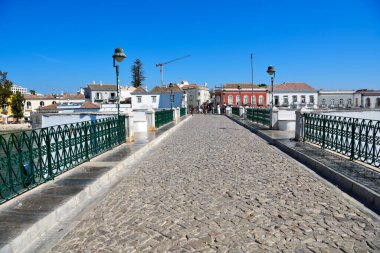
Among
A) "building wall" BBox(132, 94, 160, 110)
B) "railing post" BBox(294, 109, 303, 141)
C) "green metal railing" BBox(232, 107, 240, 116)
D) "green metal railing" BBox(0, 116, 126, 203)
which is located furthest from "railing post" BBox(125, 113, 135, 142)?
"building wall" BBox(132, 94, 160, 110)

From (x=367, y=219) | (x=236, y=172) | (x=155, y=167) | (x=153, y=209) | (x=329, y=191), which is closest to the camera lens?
(x=367, y=219)

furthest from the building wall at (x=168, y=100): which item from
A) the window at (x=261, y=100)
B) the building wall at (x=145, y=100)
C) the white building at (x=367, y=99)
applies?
the white building at (x=367, y=99)

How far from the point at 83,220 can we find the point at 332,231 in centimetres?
349

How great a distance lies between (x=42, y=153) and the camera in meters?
5.77

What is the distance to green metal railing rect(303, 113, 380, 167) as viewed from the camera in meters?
6.66

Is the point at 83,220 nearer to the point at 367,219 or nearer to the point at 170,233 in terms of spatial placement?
the point at 170,233

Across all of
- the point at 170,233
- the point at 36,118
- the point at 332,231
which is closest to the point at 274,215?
the point at 332,231

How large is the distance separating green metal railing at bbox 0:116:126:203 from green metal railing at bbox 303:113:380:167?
7045 millimetres

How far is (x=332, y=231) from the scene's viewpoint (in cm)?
374

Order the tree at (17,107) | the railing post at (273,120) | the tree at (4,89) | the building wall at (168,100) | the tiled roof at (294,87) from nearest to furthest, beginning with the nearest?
1. the railing post at (273,120)
2. the tree at (4,89)
3. the building wall at (168,100)
4. the tree at (17,107)
5. the tiled roof at (294,87)

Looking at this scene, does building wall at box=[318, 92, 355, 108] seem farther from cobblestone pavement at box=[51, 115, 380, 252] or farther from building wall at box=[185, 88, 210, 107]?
cobblestone pavement at box=[51, 115, 380, 252]

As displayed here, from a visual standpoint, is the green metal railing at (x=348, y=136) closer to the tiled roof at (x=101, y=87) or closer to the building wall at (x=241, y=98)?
the building wall at (x=241, y=98)

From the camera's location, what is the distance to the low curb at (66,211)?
11.1 ft

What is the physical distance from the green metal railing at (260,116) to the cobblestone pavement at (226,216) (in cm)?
1181
